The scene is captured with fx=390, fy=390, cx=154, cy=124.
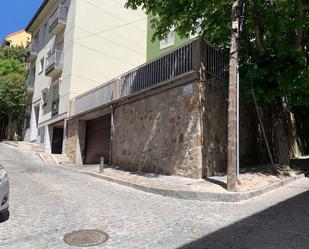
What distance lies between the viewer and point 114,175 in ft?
45.5

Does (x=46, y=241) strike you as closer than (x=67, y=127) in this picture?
Yes

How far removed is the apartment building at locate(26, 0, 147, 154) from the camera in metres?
22.6

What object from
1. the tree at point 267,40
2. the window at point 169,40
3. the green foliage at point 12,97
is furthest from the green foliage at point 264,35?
the green foliage at point 12,97

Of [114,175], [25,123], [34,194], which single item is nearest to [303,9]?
[114,175]

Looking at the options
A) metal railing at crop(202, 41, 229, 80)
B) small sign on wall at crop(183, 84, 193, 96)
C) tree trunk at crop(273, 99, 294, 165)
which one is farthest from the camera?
metal railing at crop(202, 41, 229, 80)

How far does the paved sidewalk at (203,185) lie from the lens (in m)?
9.64

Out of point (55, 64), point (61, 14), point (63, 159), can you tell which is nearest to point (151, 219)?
point (63, 159)

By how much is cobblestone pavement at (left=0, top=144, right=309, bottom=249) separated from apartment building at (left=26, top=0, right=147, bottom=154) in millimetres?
12191

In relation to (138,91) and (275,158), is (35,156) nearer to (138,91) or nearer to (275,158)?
(138,91)

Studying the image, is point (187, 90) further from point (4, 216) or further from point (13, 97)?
point (13, 97)

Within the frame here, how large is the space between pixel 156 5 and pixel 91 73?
405 inches

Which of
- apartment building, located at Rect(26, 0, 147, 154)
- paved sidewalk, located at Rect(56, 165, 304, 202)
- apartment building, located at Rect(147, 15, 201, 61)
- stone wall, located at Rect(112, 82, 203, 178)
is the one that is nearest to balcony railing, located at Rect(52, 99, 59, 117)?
apartment building, located at Rect(26, 0, 147, 154)

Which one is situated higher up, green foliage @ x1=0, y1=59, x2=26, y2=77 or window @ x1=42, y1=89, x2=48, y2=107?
green foliage @ x1=0, y1=59, x2=26, y2=77

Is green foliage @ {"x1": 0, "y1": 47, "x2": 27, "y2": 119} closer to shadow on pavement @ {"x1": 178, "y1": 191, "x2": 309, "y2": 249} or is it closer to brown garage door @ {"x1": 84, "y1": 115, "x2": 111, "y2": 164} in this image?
brown garage door @ {"x1": 84, "y1": 115, "x2": 111, "y2": 164}
